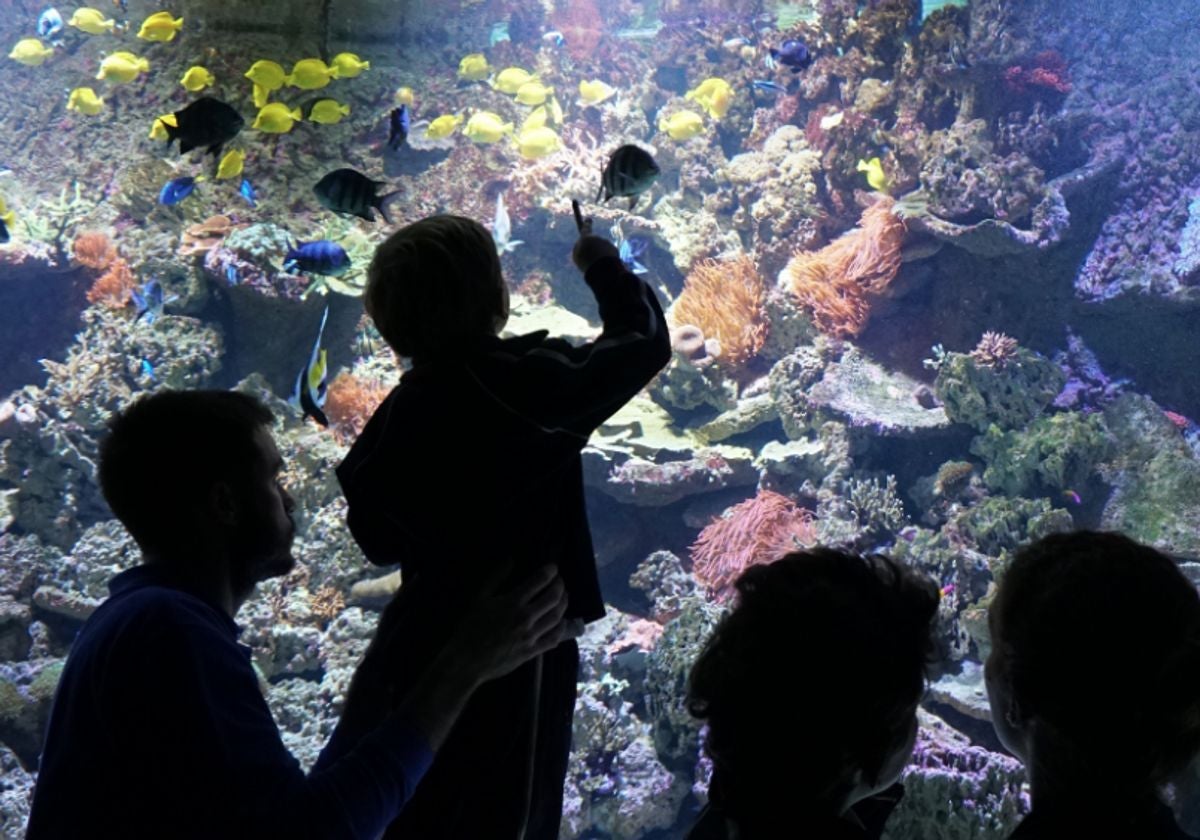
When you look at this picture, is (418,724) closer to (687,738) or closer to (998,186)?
(687,738)

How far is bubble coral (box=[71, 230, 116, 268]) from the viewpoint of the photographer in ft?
29.7

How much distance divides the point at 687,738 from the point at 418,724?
399 centimetres

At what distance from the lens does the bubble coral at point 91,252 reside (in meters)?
9.04

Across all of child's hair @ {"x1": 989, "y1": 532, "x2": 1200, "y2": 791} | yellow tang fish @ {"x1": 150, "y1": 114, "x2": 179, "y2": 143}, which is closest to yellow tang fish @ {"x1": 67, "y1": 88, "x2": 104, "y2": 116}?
yellow tang fish @ {"x1": 150, "y1": 114, "x2": 179, "y2": 143}

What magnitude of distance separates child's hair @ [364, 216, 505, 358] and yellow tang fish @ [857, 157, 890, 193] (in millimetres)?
7880

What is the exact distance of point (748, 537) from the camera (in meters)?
6.46

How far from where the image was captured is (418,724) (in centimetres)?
128

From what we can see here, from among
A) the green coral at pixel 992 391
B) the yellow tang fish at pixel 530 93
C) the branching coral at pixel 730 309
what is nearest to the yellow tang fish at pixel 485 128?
the yellow tang fish at pixel 530 93

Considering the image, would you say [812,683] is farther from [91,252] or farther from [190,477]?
[91,252]

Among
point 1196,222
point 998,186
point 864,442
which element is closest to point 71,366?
point 864,442

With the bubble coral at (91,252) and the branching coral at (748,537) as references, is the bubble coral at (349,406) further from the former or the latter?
the bubble coral at (91,252)

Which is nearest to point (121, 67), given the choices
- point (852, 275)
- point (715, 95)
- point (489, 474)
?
point (715, 95)

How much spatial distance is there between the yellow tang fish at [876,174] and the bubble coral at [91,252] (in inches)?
349

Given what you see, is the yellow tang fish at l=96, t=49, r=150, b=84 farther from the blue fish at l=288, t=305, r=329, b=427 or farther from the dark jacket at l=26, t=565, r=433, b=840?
the dark jacket at l=26, t=565, r=433, b=840
